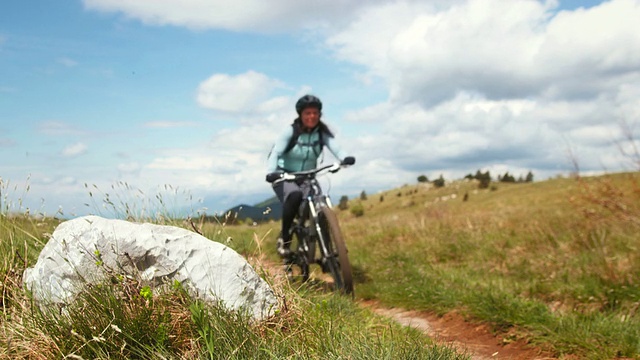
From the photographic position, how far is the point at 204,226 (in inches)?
219

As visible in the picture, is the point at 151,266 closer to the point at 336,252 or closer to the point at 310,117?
the point at 336,252

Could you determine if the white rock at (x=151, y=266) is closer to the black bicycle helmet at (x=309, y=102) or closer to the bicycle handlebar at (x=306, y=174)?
the bicycle handlebar at (x=306, y=174)

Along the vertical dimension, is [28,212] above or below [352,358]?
above

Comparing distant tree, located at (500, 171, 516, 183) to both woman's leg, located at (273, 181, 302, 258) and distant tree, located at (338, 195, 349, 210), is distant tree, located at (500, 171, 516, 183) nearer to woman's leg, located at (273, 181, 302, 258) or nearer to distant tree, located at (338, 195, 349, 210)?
distant tree, located at (338, 195, 349, 210)

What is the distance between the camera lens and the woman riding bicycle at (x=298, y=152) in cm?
736

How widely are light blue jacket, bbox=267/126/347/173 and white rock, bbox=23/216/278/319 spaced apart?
356cm

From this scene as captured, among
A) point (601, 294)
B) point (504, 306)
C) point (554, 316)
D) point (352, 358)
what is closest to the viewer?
point (352, 358)

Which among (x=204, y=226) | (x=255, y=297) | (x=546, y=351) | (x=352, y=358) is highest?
(x=204, y=226)

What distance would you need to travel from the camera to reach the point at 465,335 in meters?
5.48

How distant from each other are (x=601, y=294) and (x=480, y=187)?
45.4 meters

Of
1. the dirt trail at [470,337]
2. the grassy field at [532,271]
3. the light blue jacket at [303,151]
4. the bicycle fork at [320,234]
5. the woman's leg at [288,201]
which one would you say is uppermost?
the light blue jacket at [303,151]

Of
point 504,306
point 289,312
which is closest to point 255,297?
point 289,312

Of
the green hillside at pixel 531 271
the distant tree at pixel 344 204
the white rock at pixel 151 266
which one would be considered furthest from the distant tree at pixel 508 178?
the white rock at pixel 151 266

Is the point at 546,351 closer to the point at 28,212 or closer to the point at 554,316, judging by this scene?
the point at 554,316
